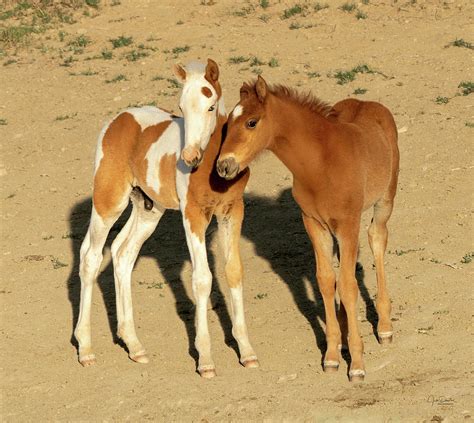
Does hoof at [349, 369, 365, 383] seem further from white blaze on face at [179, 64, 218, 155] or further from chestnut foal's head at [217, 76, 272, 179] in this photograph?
white blaze on face at [179, 64, 218, 155]

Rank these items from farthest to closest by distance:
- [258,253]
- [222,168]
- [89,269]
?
[258,253], [89,269], [222,168]

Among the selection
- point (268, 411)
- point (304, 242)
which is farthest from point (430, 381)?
point (304, 242)

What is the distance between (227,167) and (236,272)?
3.78 feet

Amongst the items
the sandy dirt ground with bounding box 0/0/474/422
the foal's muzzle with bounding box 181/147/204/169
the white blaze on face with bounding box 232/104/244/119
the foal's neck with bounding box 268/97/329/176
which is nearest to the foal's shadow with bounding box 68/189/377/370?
the sandy dirt ground with bounding box 0/0/474/422

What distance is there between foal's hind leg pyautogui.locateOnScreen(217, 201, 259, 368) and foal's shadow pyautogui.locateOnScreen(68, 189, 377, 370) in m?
0.51

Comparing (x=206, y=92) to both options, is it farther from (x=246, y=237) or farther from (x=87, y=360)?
(x=246, y=237)

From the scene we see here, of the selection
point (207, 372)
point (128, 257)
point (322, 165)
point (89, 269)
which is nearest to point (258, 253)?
point (128, 257)

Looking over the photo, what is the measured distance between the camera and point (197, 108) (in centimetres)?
838

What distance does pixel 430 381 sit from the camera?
26.2ft

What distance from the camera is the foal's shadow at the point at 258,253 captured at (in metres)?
10.1

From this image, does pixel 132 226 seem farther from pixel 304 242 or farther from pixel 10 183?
pixel 10 183

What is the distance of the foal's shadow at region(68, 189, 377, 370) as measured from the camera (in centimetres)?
1009

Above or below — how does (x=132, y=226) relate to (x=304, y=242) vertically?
above

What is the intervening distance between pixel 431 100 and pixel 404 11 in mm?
3837
